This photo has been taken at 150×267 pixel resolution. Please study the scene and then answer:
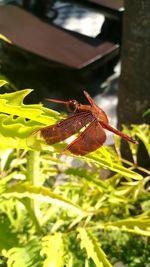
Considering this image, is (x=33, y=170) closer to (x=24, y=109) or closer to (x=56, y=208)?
(x=56, y=208)

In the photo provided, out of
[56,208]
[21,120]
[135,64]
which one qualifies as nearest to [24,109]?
[21,120]

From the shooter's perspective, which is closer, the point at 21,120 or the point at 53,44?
the point at 21,120

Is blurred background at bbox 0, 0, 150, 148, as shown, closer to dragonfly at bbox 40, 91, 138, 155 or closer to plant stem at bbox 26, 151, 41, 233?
plant stem at bbox 26, 151, 41, 233

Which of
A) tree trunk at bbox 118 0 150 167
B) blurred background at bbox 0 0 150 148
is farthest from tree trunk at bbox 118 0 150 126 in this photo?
blurred background at bbox 0 0 150 148

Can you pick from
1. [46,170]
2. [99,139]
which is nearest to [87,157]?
[99,139]

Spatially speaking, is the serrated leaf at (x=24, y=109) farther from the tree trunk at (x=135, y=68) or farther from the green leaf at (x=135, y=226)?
the tree trunk at (x=135, y=68)
